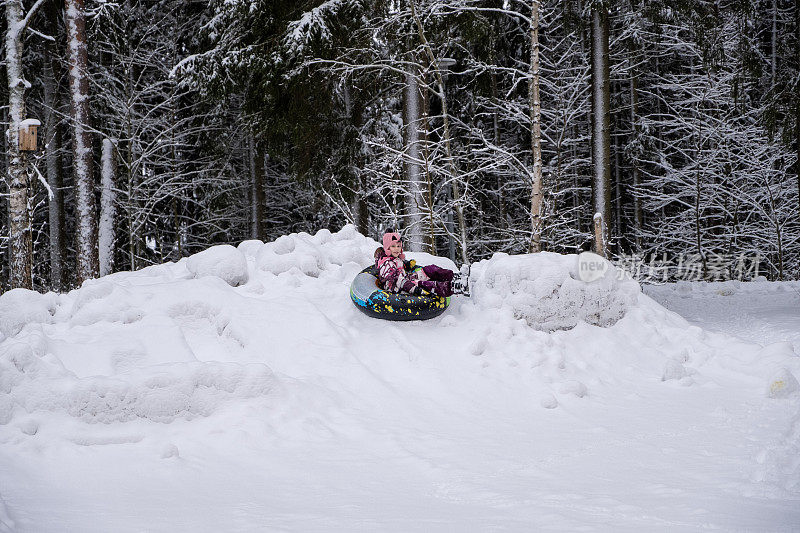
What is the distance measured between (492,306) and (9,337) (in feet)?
15.6

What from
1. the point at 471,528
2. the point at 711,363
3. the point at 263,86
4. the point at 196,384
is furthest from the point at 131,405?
the point at 263,86

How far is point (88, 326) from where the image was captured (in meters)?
5.96

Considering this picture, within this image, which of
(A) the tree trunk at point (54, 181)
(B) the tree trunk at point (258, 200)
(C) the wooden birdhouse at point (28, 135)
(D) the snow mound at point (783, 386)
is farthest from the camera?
(B) the tree trunk at point (258, 200)

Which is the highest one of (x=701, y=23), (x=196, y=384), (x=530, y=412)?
(x=701, y=23)

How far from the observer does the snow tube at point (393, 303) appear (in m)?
6.53

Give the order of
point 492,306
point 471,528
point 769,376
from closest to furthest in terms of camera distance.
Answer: point 471,528
point 769,376
point 492,306

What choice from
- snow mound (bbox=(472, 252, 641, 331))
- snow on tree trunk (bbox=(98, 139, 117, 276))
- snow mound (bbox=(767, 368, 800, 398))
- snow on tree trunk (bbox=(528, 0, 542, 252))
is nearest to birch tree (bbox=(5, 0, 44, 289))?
snow on tree trunk (bbox=(98, 139, 117, 276))

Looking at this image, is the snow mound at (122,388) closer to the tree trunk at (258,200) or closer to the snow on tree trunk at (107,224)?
the snow on tree trunk at (107,224)

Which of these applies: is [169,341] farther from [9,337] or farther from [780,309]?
[780,309]

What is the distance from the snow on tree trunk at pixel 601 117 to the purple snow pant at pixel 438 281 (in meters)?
5.51

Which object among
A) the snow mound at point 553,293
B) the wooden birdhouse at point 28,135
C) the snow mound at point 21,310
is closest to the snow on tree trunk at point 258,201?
the wooden birdhouse at point 28,135

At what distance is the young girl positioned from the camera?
6762mm

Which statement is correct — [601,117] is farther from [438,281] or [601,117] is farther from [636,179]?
[636,179]

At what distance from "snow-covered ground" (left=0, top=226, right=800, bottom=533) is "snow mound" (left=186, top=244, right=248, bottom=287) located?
29 millimetres
